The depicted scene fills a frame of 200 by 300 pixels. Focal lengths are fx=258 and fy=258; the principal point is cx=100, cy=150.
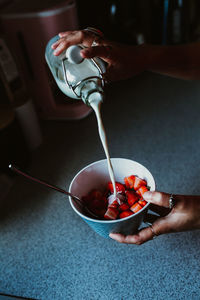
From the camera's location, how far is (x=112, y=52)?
2.30ft

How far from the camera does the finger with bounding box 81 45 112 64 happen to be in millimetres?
508

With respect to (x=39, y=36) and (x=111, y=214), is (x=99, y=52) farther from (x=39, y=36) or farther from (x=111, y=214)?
(x=39, y=36)

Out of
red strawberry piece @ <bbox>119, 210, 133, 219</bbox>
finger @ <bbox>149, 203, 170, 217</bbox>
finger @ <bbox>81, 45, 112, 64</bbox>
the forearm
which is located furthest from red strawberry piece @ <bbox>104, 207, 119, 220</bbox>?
the forearm

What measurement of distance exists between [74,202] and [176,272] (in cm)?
30

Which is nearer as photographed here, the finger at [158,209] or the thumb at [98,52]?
the thumb at [98,52]

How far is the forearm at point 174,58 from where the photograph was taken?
783mm

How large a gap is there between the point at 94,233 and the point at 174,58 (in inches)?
22.9

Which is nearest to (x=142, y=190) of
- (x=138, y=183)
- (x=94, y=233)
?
(x=138, y=183)

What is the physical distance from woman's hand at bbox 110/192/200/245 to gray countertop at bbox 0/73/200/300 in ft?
0.39

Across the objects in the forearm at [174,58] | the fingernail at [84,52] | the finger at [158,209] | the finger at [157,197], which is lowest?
the finger at [158,209]

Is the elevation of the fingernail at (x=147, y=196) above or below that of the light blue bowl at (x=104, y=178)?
above

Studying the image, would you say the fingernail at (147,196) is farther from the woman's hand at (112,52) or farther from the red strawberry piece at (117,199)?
the woman's hand at (112,52)

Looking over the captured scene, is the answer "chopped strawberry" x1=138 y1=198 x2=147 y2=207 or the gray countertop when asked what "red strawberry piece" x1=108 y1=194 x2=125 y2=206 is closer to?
"chopped strawberry" x1=138 y1=198 x2=147 y2=207

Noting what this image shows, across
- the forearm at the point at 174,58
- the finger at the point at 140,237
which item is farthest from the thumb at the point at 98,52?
the finger at the point at 140,237
